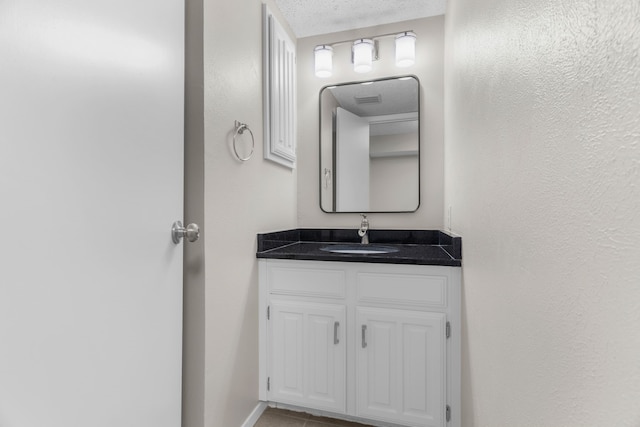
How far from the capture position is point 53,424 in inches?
26.0

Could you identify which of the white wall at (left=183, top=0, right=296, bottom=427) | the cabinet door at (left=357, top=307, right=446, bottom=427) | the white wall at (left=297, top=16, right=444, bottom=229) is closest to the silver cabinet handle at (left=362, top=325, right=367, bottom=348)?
the cabinet door at (left=357, top=307, right=446, bottom=427)

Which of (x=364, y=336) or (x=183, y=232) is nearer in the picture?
(x=183, y=232)

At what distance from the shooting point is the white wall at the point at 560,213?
34cm

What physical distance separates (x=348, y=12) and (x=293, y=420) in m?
2.34

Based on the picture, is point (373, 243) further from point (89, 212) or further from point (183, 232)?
point (89, 212)

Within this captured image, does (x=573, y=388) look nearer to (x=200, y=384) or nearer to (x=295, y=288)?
(x=200, y=384)

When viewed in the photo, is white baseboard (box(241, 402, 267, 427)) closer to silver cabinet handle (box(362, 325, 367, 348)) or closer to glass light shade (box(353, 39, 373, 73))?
silver cabinet handle (box(362, 325, 367, 348))

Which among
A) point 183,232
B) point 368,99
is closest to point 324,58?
point 368,99

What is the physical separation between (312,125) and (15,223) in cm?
181

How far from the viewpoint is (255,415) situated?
1562 mm

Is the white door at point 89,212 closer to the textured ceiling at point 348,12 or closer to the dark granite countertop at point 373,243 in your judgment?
the dark granite countertop at point 373,243

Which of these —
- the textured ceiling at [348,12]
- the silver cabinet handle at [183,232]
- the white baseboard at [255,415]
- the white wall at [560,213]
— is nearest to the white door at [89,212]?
the silver cabinet handle at [183,232]

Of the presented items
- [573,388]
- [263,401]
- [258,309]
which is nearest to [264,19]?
[258,309]

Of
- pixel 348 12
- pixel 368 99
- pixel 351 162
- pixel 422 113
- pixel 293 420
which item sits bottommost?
pixel 293 420
